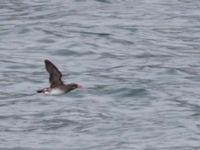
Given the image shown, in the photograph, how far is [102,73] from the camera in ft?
83.5

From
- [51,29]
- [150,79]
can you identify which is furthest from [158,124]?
[51,29]

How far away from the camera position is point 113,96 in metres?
23.5

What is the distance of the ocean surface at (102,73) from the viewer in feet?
67.0

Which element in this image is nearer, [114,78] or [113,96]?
[113,96]

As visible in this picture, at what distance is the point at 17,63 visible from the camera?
1040 inches

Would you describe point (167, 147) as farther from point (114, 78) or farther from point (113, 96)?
point (114, 78)

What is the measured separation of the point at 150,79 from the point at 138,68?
39.3 inches

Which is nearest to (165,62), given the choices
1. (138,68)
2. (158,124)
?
(138,68)

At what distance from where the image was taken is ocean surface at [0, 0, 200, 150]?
2042cm

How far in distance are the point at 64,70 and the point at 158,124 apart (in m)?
5.32

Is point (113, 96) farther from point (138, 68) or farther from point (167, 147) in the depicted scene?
point (167, 147)

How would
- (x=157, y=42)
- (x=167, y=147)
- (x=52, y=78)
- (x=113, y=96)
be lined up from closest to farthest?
(x=167, y=147), (x=52, y=78), (x=113, y=96), (x=157, y=42)

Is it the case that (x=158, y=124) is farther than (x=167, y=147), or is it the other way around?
(x=158, y=124)

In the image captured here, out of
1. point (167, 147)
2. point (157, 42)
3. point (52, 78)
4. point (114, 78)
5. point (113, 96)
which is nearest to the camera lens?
point (167, 147)
